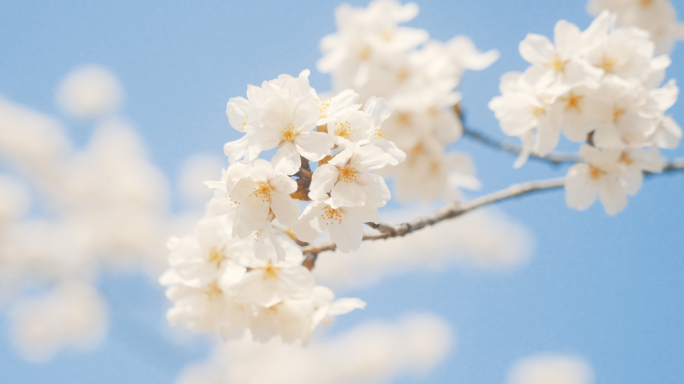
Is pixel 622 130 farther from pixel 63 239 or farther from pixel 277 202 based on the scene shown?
pixel 63 239

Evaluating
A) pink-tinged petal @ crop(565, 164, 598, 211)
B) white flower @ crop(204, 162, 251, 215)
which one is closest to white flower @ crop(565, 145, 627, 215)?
pink-tinged petal @ crop(565, 164, 598, 211)

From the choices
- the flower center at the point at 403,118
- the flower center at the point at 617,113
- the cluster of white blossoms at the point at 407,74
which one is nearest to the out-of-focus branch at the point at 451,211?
the flower center at the point at 617,113

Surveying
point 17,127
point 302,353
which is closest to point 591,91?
point 302,353

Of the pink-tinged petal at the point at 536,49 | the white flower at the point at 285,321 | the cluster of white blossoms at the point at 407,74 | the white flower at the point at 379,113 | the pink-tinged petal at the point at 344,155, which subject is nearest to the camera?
the pink-tinged petal at the point at 344,155

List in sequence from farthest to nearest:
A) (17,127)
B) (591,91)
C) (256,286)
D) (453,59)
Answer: (17,127)
(453,59)
(591,91)
(256,286)

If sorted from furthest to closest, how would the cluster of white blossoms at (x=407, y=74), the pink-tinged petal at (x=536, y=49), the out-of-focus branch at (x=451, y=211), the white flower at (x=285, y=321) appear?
the cluster of white blossoms at (x=407, y=74) < the pink-tinged petal at (x=536, y=49) < the white flower at (x=285, y=321) < the out-of-focus branch at (x=451, y=211)

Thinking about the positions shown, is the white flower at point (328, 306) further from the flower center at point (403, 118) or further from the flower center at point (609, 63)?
the flower center at point (403, 118)

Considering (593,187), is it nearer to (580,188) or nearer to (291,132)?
(580,188)
